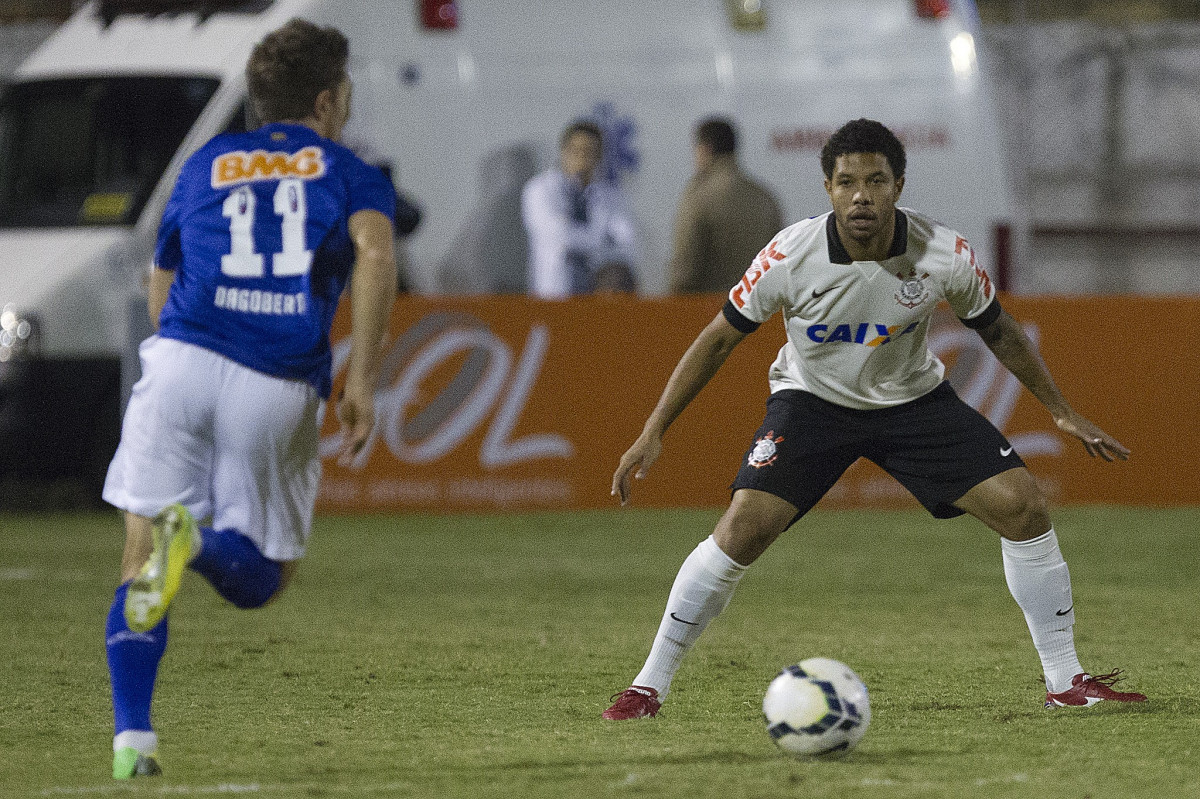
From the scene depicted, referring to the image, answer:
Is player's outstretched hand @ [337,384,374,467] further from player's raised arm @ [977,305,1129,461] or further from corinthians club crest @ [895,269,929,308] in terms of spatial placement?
player's raised arm @ [977,305,1129,461]

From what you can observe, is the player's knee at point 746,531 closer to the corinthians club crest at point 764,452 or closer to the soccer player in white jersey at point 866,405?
the soccer player in white jersey at point 866,405

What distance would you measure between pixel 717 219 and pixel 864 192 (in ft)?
22.8

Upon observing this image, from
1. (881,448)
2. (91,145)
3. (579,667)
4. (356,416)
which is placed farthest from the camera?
(91,145)

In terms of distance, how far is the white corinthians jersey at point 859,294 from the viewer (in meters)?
5.61

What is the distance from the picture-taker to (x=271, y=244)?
4.81m

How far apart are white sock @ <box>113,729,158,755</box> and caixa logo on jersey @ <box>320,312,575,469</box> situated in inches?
273

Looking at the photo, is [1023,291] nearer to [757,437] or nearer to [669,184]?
[669,184]

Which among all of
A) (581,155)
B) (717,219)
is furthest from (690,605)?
(581,155)

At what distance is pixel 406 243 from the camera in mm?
12781

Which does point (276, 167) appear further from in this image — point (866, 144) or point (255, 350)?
point (866, 144)

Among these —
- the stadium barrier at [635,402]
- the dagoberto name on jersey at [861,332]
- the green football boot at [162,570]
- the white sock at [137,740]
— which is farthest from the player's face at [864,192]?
the stadium barrier at [635,402]

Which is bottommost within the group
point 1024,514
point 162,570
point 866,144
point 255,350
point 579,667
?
point 579,667

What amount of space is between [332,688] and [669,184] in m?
7.33

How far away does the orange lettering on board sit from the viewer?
4.84 meters
